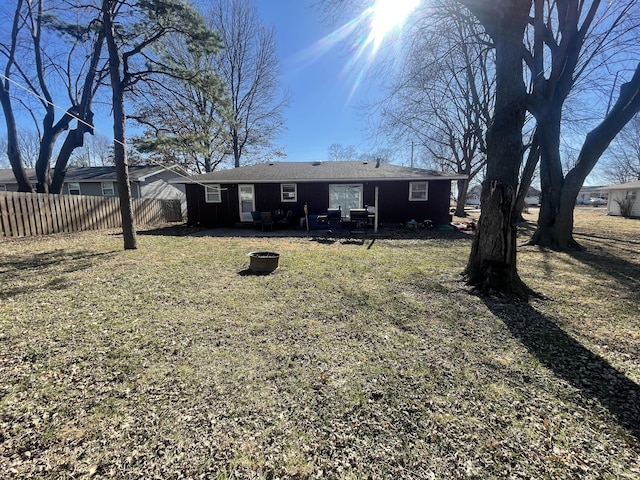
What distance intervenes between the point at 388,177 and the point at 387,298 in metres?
9.11

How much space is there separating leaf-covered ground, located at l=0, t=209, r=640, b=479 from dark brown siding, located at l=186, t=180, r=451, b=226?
8.38 meters

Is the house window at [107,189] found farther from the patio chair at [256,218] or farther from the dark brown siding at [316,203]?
the patio chair at [256,218]

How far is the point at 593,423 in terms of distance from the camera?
1.95 m

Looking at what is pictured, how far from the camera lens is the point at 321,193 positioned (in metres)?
13.5

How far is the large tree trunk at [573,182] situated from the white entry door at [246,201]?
11493 mm

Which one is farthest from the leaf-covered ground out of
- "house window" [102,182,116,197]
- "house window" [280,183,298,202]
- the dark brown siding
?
"house window" [102,182,116,197]

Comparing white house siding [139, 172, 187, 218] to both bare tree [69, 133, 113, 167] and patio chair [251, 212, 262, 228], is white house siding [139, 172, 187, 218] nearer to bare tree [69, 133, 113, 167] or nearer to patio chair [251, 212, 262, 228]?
patio chair [251, 212, 262, 228]

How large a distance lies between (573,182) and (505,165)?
5.86m

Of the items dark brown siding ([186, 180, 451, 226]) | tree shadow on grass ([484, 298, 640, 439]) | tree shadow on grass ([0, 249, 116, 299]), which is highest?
dark brown siding ([186, 180, 451, 226])

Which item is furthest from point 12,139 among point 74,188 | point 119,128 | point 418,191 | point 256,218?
point 418,191

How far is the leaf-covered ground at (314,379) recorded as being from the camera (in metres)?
1.68

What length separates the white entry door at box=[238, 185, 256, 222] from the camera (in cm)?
1381

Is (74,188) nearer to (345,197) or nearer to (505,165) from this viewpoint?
(345,197)

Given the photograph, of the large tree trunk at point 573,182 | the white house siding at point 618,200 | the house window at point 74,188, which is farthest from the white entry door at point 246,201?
the white house siding at point 618,200
